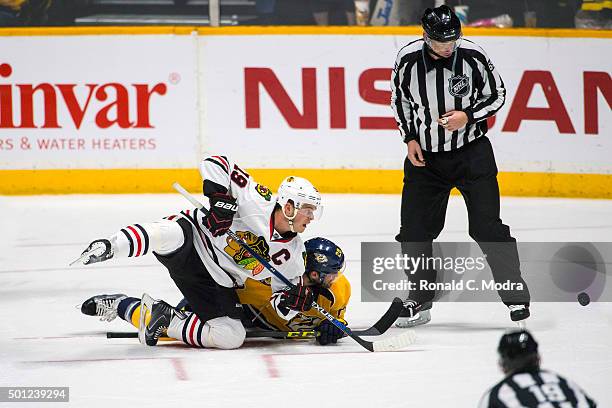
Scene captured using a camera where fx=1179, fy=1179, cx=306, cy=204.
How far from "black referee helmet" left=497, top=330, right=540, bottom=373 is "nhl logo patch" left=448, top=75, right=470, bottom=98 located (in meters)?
2.32

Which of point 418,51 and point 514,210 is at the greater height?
point 418,51

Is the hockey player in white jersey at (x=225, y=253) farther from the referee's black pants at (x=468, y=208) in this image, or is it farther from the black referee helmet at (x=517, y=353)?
the black referee helmet at (x=517, y=353)

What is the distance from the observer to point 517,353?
2.73 meters

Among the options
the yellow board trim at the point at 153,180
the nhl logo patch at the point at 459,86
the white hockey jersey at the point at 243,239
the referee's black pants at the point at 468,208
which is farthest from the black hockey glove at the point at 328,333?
the yellow board trim at the point at 153,180

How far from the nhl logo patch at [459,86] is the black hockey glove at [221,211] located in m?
1.07

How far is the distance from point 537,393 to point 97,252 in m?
2.15

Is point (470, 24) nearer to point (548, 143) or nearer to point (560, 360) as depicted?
point (548, 143)

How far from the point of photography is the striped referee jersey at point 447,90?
4965 mm

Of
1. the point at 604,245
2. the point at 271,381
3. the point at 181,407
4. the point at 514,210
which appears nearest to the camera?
the point at 181,407

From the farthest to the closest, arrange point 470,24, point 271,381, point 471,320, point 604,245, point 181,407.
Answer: point 470,24 < point 604,245 < point 471,320 < point 271,381 < point 181,407

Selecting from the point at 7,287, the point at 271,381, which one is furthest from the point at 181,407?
the point at 7,287

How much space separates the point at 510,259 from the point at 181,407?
67.4 inches

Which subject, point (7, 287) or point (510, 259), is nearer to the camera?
point (510, 259)

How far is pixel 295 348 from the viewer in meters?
4.79
